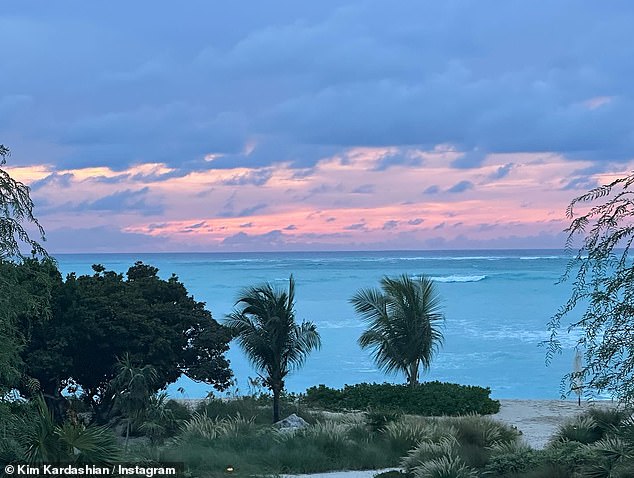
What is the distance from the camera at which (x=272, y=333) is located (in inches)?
744

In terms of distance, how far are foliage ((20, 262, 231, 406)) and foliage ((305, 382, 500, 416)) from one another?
3980 mm

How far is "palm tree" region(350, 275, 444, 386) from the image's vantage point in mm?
22953

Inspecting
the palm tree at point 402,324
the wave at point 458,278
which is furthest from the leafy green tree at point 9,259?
the wave at point 458,278

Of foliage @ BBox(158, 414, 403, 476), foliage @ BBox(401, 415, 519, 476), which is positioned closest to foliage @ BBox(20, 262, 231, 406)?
foliage @ BBox(158, 414, 403, 476)

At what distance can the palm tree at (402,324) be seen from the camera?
23.0 metres

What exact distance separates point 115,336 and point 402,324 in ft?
28.0

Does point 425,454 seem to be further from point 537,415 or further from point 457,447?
point 537,415

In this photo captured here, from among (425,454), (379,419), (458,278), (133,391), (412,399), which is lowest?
(425,454)

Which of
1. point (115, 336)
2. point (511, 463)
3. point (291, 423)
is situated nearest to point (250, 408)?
point (291, 423)

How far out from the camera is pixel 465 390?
74.3 feet

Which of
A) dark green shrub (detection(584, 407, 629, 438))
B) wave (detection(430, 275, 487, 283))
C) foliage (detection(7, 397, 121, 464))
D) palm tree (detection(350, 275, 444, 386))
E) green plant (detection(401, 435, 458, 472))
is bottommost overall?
green plant (detection(401, 435, 458, 472))

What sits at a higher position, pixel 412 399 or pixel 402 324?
pixel 402 324

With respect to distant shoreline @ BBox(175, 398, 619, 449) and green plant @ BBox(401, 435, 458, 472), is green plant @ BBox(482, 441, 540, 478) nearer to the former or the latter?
green plant @ BBox(401, 435, 458, 472)

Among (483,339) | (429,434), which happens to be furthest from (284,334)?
(483,339)
